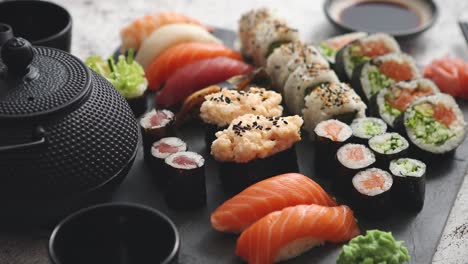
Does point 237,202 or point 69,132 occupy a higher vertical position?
point 69,132

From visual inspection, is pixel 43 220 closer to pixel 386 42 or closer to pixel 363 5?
pixel 386 42

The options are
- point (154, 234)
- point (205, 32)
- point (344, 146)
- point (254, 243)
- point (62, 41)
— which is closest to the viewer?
point (154, 234)

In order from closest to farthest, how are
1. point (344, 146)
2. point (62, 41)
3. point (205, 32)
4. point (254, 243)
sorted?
1. point (254, 243)
2. point (344, 146)
3. point (62, 41)
4. point (205, 32)

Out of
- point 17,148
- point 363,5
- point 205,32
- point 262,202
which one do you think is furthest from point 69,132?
point 363,5

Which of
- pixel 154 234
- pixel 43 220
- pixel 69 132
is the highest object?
pixel 69 132

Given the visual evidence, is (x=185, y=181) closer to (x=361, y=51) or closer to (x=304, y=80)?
(x=304, y=80)

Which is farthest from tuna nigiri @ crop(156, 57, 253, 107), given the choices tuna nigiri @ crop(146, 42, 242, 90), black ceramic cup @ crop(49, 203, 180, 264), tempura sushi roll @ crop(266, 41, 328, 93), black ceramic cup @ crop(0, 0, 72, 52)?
black ceramic cup @ crop(49, 203, 180, 264)

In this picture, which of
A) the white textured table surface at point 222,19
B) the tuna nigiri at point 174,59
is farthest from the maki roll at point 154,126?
the white textured table surface at point 222,19

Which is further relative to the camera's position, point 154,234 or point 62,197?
point 62,197

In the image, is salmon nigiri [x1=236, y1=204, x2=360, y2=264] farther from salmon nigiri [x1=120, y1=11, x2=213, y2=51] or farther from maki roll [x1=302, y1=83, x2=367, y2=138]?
salmon nigiri [x1=120, y1=11, x2=213, y2=51]
